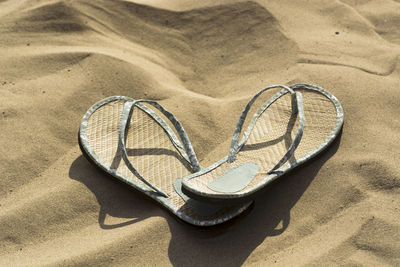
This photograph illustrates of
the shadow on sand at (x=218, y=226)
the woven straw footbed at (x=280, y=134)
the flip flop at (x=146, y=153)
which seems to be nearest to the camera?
the shadow on sand at (x=218, y=226)

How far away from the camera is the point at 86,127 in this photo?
2.52 m

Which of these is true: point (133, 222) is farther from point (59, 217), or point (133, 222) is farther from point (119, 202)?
point (59, 217)

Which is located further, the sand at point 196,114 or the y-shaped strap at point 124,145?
the y-shaped strap at point 124,145

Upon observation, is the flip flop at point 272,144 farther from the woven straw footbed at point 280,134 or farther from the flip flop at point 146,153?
the flip flop at point 146,153

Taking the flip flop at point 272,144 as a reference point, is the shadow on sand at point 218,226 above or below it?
below

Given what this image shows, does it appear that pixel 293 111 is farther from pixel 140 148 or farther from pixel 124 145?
pixel 124 145

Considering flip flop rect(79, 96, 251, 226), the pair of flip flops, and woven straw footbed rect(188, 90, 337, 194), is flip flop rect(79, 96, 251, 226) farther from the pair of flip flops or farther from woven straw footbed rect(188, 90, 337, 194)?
woven straw footbed rect(188, 90, 337, 194)

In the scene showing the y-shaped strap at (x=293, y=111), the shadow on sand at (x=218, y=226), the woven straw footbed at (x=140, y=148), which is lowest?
the shadow on sand at (x=218, y=226)

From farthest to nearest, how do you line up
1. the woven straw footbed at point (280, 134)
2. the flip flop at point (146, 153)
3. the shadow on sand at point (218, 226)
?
1. the woven straw footbed at point (280, 134)
2. the flip flop at point (146, 153)
3. the shadow on sand at point (218, 226)

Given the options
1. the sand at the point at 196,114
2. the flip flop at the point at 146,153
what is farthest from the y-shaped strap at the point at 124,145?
the sand at the point at 196,114

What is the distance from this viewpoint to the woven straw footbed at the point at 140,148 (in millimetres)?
2309

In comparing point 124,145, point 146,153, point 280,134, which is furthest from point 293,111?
point 124,145

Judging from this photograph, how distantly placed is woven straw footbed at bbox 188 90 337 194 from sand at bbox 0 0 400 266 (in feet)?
0.34

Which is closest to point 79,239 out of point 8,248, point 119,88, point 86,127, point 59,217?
point 59,217
